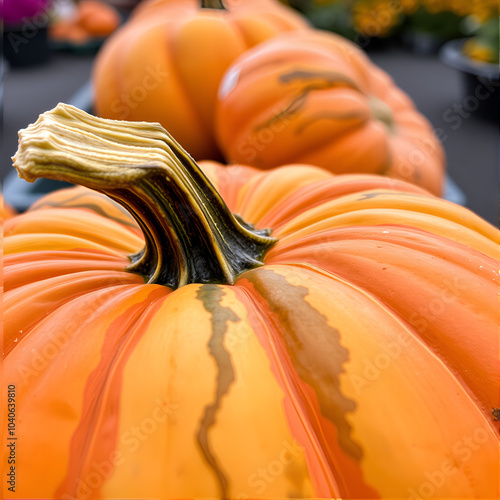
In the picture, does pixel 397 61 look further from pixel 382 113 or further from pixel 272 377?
pixel 272 377

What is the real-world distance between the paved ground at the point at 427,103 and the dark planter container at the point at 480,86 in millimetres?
40

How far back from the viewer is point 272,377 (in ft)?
1.85

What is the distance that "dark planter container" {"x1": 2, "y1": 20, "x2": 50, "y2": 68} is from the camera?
3844mm

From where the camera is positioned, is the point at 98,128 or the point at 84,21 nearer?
the point at 98,128

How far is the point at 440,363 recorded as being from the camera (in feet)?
1.96

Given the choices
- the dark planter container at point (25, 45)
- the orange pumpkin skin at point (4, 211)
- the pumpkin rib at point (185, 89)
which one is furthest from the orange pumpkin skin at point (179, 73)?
the dark planter container at point (25, 45)

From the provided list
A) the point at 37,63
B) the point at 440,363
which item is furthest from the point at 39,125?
the point at 37,63

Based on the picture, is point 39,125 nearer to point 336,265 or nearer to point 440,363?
point 336,265

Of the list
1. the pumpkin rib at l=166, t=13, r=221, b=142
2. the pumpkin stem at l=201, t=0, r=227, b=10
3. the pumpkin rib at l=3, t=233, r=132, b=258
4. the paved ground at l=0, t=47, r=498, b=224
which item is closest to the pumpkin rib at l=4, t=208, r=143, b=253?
the pumpkin rib at l=3, t=233, r=132, b=258

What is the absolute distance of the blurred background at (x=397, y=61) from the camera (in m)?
2.26

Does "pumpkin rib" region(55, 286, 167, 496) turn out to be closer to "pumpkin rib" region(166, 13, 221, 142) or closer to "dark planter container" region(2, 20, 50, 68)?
"pumpkin rib" region(166, 13, 221, 142)

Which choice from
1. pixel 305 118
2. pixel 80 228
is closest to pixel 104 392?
pixel 80 228

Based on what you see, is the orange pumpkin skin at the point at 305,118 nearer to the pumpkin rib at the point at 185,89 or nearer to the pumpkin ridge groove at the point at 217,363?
the pumpkin rib at the point at 185,89

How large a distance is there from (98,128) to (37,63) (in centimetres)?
381
